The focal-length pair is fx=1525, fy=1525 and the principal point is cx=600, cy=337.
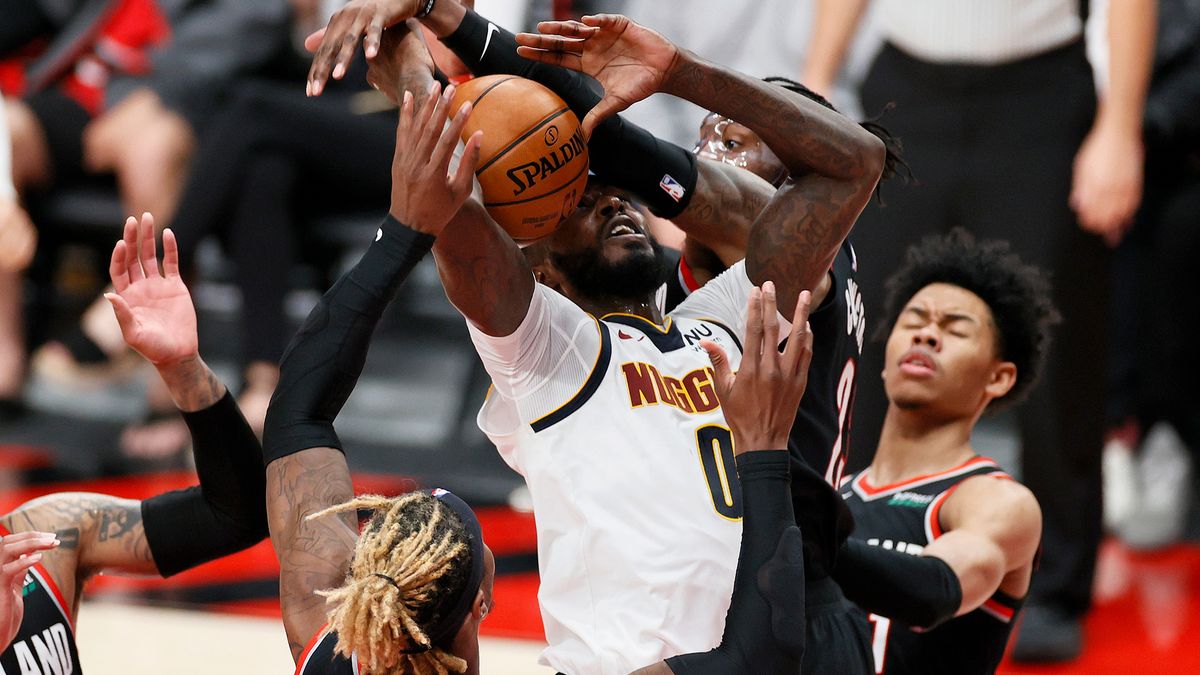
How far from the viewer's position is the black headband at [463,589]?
244 centimetres

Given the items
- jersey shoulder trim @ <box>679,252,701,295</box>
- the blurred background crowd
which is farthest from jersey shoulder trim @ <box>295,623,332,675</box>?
the blurred background crowd

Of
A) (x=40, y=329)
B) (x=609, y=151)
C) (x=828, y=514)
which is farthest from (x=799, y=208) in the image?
(x=40, y=329)

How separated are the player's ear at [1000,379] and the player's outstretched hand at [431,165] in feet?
5.90

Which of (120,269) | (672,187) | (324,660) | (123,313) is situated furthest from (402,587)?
(672,187)

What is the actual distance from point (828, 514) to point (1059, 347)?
2434mm

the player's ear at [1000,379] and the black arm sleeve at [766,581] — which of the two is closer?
the black arm sleeve at [766,581]

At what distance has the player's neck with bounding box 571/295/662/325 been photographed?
3.00 metres

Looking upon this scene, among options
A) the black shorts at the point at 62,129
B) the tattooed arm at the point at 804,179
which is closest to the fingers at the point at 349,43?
the tattooed arm at the point at 804,179

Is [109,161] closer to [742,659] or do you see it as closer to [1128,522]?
[1128,522]

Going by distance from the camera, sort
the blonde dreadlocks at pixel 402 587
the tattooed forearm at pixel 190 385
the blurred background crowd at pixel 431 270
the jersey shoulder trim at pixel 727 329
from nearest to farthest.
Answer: the blonde dreadlocks at pixel 402 587 → the tattooed forearm at pixel 190 385 → the jersey shoulder trim at pixel 727 329 → the blurred background crowd at pixel 431 270

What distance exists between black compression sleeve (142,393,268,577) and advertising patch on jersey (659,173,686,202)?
97cm

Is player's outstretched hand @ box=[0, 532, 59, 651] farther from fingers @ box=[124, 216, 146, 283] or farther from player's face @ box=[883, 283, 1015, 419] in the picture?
player's face @ box=[883, 283, 1015, 419]

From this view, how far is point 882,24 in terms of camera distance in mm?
5156

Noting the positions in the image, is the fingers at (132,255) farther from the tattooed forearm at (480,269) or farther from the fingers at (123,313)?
the tattooed forearm at (480,269)
